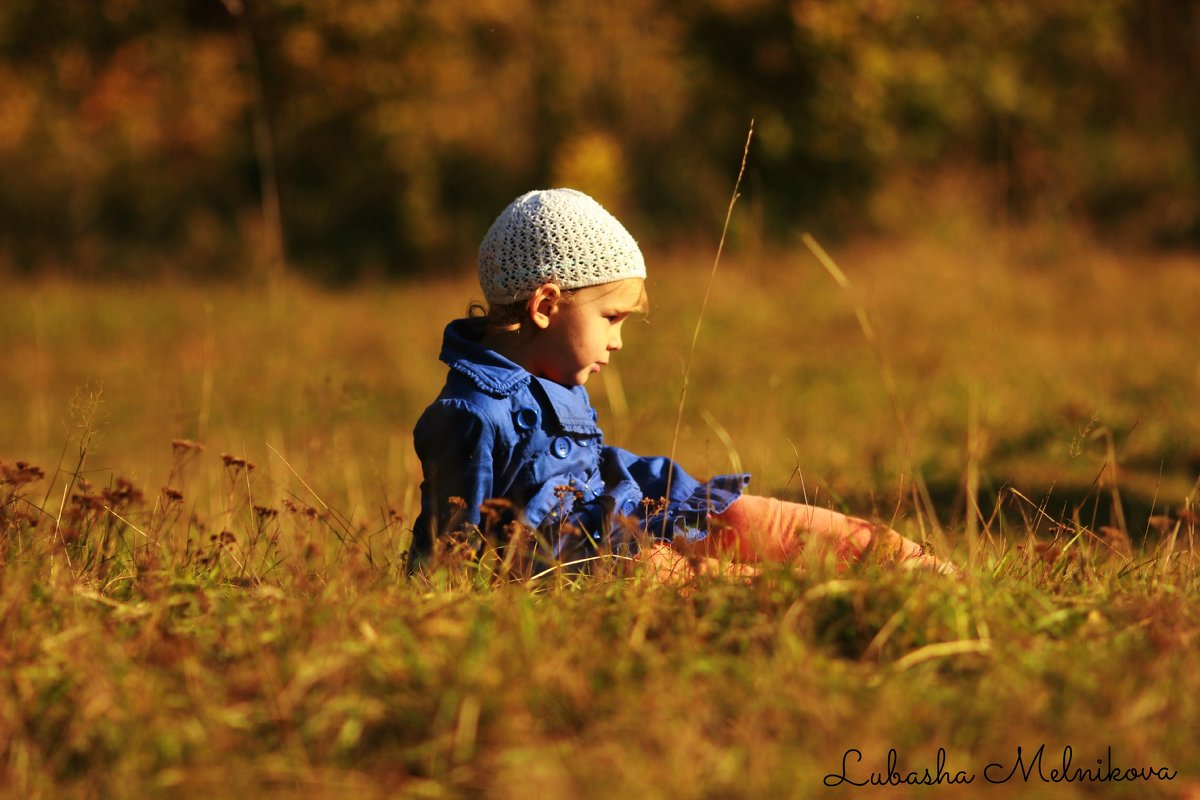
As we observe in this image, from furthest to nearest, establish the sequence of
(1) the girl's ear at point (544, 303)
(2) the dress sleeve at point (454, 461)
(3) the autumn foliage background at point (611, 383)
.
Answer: (1) the girl's ear at point (544, 303) → (2) the dress sleeve at point (454, 461) → (3) the autumn foliage background at point (611, 383)

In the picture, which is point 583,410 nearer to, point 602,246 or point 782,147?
point 602,246

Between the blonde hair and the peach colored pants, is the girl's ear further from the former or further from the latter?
the peach colored pants

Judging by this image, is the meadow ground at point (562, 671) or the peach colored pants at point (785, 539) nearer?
the meadow ground at point (562, 671)

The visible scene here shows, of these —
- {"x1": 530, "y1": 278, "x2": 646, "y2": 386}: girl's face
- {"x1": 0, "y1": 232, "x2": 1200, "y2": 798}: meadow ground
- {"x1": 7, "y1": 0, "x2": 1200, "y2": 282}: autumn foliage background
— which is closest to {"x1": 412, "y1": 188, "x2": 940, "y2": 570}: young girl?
{"x1": 530, "y1": 278, "x2": 646, "y2": 386}: girl's face

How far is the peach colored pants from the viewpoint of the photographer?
9.48ft

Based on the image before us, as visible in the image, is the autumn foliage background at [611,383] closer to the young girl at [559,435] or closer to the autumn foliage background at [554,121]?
the autumn foliage background at [554,121]

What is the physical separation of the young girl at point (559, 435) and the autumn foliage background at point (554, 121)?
8.98 m

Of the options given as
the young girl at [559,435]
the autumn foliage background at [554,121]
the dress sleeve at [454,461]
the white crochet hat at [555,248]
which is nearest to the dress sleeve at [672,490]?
the young girl at [559,435]

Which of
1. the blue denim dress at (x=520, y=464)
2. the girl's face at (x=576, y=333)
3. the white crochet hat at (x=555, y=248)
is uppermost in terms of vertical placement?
the white crochet hat at (x=555, y=248)

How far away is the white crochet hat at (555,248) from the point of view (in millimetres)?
3346

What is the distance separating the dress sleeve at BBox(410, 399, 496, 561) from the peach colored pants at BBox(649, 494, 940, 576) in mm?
473

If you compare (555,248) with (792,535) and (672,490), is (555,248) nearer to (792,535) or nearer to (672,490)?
(672,490)

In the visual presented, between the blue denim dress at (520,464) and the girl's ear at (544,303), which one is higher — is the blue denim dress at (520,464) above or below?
below

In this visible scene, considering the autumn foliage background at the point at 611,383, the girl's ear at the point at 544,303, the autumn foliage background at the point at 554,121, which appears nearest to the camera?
the autumn foliage background at the point at 611,383
